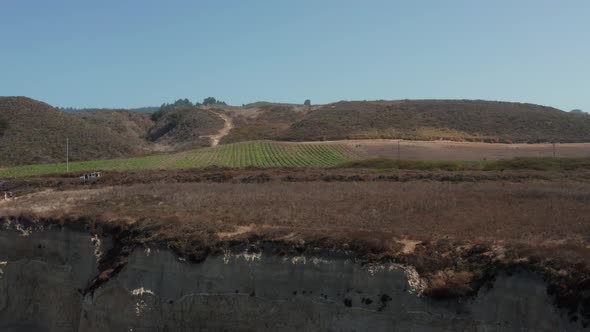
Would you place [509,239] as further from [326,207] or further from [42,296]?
[42,296]

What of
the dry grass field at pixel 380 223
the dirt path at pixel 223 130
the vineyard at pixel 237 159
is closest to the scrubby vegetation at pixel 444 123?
the dirt path at pixel 223 130

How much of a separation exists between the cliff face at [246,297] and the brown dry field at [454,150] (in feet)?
199

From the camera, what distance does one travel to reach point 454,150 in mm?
91688

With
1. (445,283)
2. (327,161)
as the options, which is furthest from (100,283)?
(327,161)

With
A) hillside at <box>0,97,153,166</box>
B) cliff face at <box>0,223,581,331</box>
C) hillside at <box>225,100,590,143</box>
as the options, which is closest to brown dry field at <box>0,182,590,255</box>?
cliff face at <box>0,223,581,331</box>

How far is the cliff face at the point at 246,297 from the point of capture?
62.0 feet

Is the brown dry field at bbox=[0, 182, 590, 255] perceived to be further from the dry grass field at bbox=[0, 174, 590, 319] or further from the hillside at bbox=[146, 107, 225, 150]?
the hillside at bbox=[146, 107, 225, 150]

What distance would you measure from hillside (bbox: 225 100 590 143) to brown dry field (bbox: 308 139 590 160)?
285 inches

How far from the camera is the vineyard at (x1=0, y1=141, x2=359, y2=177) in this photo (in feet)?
250

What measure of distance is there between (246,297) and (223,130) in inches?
4746

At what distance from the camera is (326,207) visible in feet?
100

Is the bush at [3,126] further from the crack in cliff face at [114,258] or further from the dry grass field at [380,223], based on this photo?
the crack in cliff face at [114,258]

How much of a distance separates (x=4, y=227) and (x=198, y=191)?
1176 centimetres

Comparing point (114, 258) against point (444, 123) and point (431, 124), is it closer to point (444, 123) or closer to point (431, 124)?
point (431, 124)
